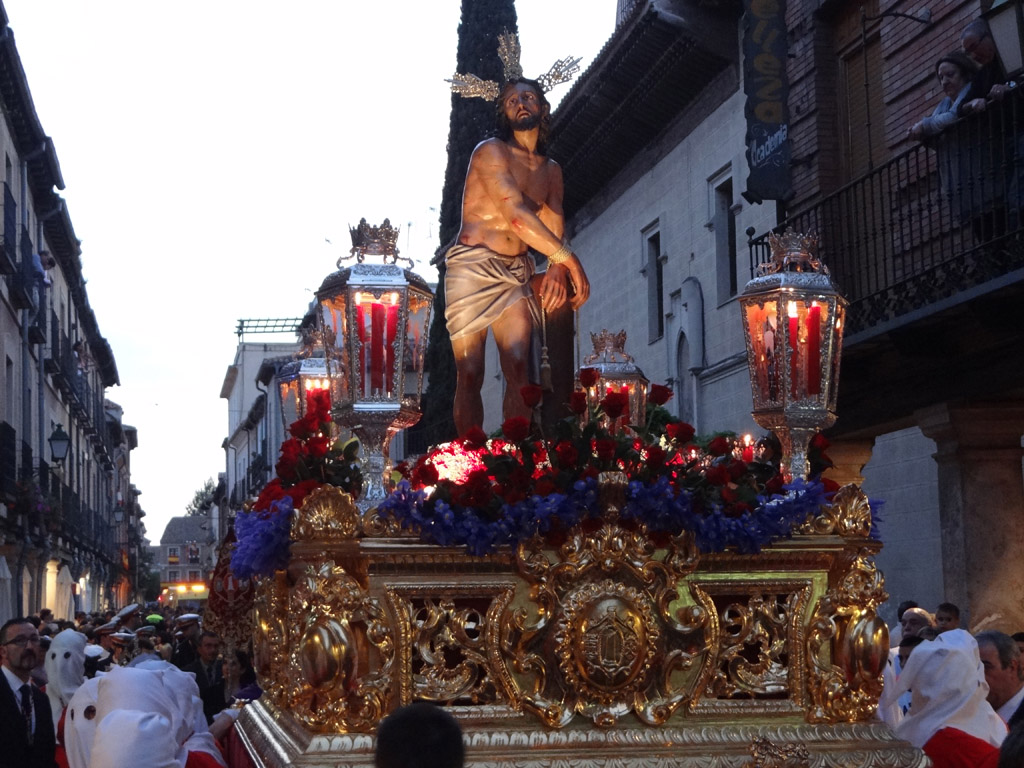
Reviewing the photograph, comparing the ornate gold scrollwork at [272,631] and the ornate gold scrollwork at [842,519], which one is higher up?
the ornate gold scrollwork at [842,519]

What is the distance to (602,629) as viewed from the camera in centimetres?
493

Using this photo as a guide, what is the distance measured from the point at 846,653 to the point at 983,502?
7.04 m

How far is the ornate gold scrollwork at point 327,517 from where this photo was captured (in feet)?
16.0

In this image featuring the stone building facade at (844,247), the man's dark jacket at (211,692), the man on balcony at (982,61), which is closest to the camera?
the man's dark jacket at (211,692)

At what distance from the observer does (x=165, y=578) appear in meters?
147

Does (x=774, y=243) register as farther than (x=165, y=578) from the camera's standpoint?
No

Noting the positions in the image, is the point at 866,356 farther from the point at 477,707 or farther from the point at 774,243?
the point at 477,707

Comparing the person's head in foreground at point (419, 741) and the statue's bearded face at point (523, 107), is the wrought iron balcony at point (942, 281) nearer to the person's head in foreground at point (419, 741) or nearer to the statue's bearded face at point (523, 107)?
the statue's bearded face at point (523, 107)

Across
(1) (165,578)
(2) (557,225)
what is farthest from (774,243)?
(1) (165,578)

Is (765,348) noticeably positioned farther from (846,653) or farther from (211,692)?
(211,692)

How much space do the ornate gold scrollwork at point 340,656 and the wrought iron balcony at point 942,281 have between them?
5891 mm

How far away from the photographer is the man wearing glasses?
6961 mm

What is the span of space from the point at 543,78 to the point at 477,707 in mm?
2669

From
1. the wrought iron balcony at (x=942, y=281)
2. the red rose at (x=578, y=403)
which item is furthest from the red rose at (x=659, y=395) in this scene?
the wrought iron balcony at (x=942, y=281)
